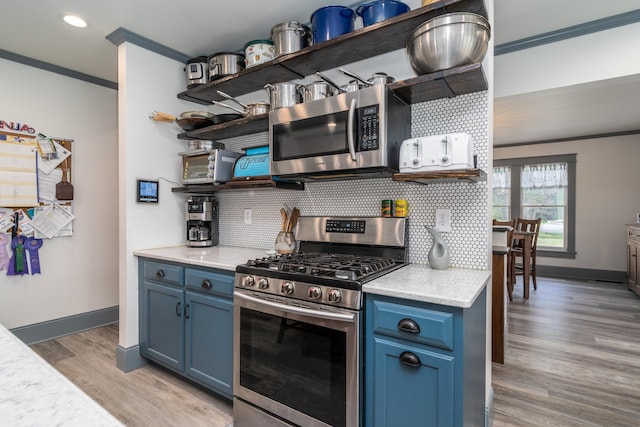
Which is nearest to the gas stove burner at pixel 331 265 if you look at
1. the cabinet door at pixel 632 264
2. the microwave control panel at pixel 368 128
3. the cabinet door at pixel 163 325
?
the microwave control panel at pixel 368 128

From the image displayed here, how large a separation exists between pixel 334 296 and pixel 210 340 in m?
1.04

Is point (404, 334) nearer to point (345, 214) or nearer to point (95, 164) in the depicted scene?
point (345, 214)

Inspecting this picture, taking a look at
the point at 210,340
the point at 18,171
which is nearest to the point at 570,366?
the point at 210,340

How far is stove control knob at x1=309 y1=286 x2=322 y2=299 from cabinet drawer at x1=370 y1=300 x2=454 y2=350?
24cm

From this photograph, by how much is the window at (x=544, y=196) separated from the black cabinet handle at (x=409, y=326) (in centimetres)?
609

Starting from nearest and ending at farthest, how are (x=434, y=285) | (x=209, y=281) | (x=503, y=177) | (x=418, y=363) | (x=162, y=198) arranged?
(x=418, y=363), (x=434, y=285), (x=209, y=281), (x=162, y=198), (x=503, y=177)

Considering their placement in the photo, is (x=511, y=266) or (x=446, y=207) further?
(x=511, y=266)

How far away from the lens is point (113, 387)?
2.23m

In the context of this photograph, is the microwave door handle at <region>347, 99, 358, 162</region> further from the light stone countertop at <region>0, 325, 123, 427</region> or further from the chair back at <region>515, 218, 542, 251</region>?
the chair back at <region>515, 218, 542, 251</region>

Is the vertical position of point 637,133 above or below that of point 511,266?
above

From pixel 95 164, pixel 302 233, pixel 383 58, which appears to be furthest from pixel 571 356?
pixel 95 164

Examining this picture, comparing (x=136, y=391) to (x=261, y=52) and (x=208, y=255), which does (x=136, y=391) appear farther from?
(x=261, y=52)

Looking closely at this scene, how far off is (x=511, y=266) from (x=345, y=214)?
2.98 m

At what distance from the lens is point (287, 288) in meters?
1.59
